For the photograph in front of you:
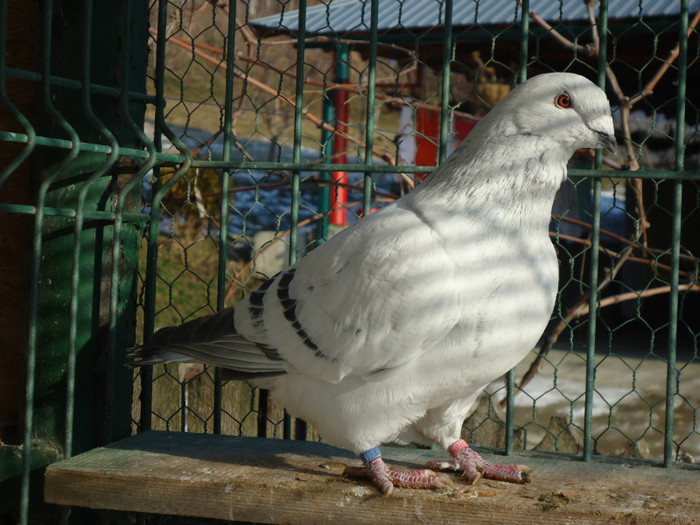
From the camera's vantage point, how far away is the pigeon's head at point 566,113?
2.11 metres

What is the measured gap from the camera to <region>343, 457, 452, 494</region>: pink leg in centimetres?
216

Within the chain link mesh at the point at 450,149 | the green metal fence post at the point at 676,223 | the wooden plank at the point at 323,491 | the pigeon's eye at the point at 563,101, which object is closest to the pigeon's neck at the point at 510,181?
the pigeon's eye at the point at 563,101

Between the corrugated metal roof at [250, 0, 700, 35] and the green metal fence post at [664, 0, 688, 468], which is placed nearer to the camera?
the green metal fence post at [664, 0, 688, 468]

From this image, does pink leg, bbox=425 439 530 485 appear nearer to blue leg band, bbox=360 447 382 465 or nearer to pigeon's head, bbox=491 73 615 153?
blue leg band, bbox=360 447 382 465

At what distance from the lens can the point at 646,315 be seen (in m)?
8.73

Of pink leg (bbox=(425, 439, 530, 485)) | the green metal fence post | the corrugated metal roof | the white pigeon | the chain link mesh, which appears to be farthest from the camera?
the corrugated metal roof

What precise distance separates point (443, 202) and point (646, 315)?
7.22 metres

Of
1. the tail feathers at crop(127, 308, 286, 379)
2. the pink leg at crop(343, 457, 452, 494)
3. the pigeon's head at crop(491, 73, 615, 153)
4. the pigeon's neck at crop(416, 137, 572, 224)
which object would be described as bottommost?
the pink leg at crop(343, 457, 452, 494)

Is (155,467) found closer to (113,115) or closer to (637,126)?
(113,115)

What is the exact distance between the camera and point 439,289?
201 cm

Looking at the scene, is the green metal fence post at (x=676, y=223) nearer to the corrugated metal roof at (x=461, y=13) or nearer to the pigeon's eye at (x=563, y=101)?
the pigeon's eye at (x=563, y=101)

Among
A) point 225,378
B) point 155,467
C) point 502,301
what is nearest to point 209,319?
point 225,378

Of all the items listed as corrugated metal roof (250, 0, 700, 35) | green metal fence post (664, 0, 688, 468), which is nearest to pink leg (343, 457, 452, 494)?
green metal fence post (664, 0, 688, 468)

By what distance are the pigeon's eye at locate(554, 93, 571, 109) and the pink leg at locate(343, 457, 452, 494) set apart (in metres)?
1.02
